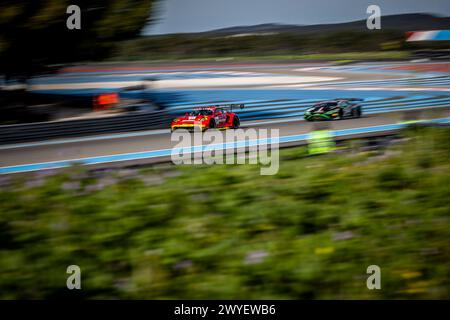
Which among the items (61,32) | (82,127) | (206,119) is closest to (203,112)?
(206,119)

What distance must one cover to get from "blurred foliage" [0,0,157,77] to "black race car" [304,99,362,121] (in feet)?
17.4

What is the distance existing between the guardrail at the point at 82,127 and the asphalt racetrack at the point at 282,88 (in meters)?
0.24

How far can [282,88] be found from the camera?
17969 mm

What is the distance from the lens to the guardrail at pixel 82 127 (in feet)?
43.6

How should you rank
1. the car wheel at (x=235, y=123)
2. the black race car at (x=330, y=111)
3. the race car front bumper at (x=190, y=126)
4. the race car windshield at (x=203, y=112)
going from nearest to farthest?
the race car front bumper at (x=190, y=126) → the race car windshield at (x=203, y=112) → the car wheel at (x=235, y=123) → the black race car at (x=330, y=111)

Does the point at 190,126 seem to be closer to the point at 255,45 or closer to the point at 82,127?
the point at 82,127

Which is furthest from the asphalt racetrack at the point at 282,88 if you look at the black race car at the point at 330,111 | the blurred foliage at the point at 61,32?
the blurred foliage at the point at 61,32

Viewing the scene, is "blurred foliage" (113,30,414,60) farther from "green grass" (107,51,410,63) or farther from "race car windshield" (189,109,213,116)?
"race car windshield" (189,109,213,116)

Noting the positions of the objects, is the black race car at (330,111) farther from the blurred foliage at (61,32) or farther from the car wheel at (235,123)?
the blurred foliage at (61,32)

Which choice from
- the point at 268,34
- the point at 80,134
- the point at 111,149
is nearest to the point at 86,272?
the point at 111,149

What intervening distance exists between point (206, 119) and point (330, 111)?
3.99 metres

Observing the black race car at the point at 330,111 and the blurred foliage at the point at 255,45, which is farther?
the black race car at the point at 330,111

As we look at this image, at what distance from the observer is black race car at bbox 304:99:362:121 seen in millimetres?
15148

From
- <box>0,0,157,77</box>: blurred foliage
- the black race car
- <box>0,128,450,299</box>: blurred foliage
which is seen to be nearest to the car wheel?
the black race car
